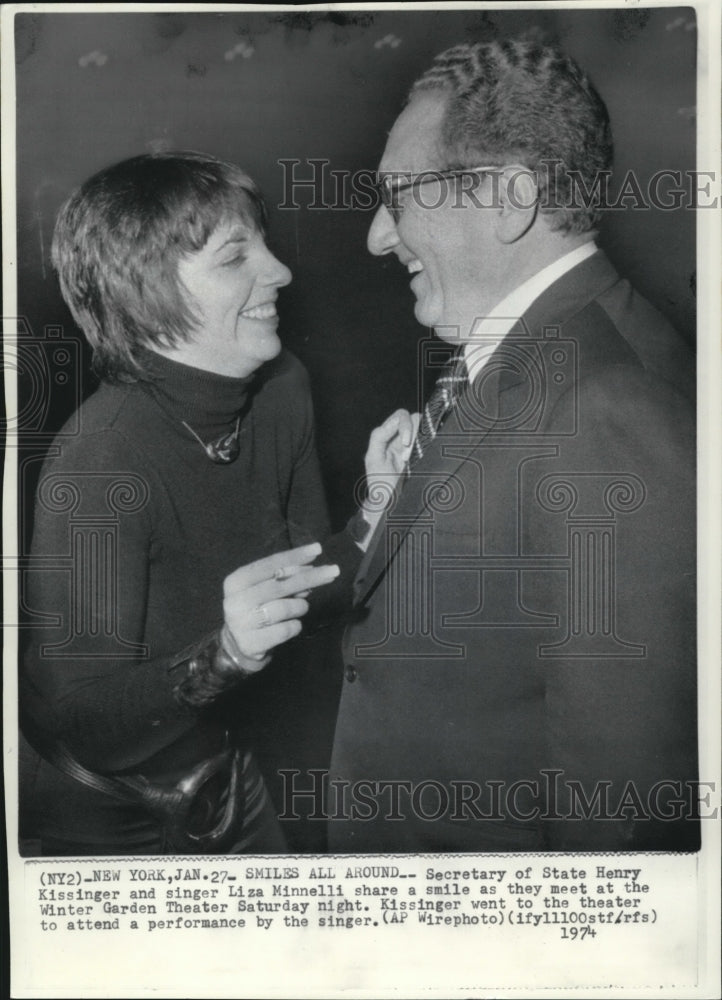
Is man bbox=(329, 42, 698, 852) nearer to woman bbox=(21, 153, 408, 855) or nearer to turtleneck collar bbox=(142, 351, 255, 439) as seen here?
woman bbox=(21, 153, 408, 855)

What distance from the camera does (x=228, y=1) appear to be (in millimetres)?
1885

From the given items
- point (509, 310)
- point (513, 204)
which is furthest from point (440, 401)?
point (513, 204)

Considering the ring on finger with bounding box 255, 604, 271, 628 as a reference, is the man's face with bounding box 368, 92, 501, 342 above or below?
above

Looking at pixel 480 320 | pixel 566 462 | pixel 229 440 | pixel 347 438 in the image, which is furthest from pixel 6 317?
pixel 566 462

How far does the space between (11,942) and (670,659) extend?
47.2 inches

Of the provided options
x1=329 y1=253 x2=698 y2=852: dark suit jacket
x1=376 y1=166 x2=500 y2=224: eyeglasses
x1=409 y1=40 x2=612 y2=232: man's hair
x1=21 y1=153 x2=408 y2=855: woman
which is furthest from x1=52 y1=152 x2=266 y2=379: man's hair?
x1=329 y1=253 x2=698 y2=852: dark suit jacket

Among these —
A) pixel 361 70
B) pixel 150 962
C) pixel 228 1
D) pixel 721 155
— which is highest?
pixel 228 1

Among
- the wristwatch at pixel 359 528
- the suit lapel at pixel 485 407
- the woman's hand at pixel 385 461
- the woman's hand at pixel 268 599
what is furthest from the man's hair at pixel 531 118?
the woman's hand at pixel 268 599

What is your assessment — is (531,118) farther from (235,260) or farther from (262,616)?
(262,616)

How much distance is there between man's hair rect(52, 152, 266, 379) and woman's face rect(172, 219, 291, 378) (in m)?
0.02

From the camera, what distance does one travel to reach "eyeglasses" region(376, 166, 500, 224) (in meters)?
1.82

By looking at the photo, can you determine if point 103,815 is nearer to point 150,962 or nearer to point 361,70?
point 150,962

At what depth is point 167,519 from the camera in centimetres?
185

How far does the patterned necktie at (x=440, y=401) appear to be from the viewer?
1.85 m
